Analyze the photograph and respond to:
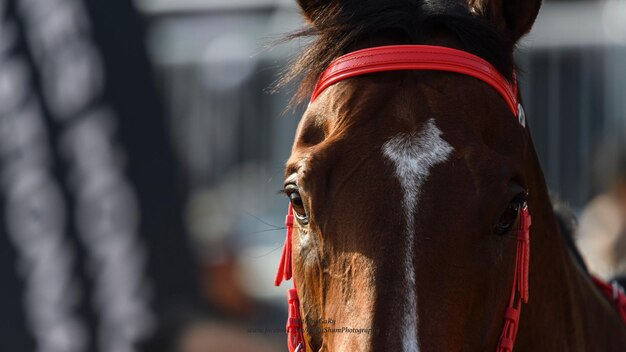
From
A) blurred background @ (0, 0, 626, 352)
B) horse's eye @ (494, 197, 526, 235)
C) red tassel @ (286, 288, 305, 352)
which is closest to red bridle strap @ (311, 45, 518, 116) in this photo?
horse's eye @ (494, 197, 526, 235)

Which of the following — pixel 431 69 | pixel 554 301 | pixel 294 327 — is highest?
pixel 431 69

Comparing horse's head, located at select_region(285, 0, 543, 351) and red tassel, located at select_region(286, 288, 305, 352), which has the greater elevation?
horse's head, located at select_region(285, 0, 543, 351)

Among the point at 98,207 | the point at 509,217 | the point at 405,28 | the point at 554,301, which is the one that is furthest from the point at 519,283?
the point at 98,207

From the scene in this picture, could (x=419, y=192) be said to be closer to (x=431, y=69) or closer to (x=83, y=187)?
(x=431, y=69)

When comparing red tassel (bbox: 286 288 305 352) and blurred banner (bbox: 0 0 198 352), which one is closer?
red tassel (bbox: 286 288 305 352)

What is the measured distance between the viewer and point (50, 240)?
5859 mm

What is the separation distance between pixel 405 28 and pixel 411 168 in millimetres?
522

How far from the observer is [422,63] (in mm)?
2600

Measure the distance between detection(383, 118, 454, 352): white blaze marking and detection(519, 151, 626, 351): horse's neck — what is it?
566mm

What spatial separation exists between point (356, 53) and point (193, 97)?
5249 mm

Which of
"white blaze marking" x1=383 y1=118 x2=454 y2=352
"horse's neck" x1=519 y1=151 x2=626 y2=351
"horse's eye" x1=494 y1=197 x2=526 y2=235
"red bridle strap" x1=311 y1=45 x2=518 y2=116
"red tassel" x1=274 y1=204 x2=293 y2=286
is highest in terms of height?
"red bridle strap" x1=311 y1=45 x2=518 y2=116

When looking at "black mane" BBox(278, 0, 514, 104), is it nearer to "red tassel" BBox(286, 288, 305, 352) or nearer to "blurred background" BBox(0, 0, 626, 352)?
"red tassel" BBox(286, 288, 305, 352)

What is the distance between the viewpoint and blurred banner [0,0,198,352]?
5805 mm

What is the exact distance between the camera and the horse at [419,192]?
2262 mm
